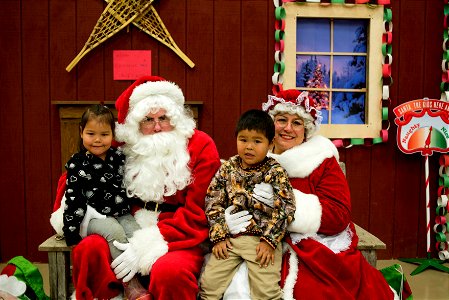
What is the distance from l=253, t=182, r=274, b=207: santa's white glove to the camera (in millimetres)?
1951

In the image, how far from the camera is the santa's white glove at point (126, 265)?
1.90m

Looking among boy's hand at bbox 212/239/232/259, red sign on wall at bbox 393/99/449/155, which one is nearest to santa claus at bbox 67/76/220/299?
boy's hand at bbox 212/239/232/259

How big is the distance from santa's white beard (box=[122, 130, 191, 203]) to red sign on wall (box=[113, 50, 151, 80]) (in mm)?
1333

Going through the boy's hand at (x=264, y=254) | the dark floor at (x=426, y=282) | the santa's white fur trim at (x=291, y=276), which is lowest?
the dark floor at (x=426, y=282)

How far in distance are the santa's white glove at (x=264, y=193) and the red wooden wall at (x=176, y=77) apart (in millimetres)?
1573

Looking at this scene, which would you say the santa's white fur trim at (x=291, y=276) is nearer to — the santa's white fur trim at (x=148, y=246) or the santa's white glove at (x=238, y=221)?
the santa's white glove at (x=238, y=221)

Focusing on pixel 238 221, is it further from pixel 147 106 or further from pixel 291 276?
pixel 147 106

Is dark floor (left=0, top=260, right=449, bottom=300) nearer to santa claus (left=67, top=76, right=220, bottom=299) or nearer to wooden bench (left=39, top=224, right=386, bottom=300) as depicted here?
wooden bench (left=39, top=224, right=386, bottom=300)

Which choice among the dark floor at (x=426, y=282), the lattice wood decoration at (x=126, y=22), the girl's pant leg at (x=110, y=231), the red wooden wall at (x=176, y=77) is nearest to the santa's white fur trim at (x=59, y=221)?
the girl's pant leg at (x=110, y=231)

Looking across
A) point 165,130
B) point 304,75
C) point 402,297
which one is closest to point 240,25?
point 304,75

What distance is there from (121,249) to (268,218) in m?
0.66

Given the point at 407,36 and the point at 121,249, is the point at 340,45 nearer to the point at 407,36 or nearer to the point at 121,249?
the point at 407,36

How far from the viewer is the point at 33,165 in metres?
3.48

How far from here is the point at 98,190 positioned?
206 centimetres
